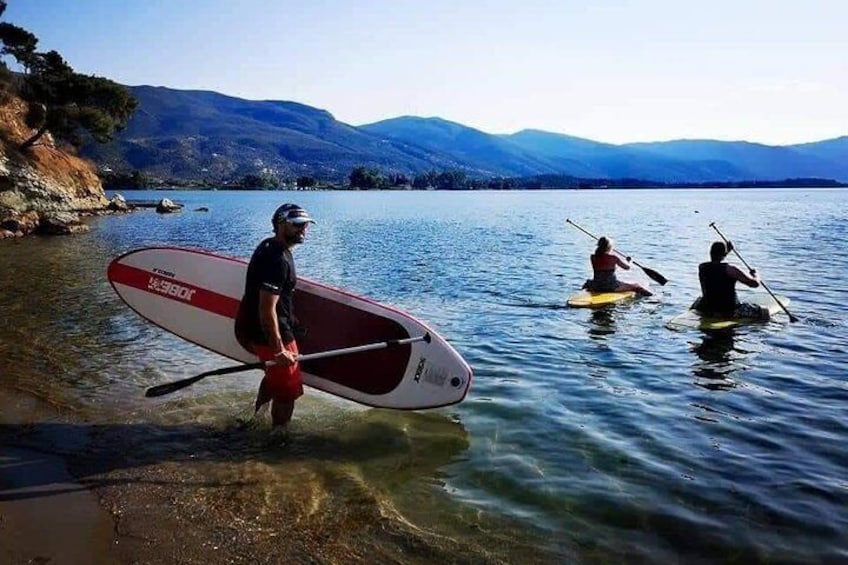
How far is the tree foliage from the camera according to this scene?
5469 cm

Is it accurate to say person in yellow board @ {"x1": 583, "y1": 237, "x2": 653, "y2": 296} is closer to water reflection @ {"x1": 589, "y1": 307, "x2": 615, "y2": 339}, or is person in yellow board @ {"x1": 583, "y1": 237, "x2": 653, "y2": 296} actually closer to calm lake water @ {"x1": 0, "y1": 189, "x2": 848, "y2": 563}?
calm lake water @ {"x1": 0, "y1": 189, "x2": 848, "y2": 563}

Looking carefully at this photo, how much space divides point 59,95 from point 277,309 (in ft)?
200

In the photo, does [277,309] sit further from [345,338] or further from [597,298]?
[597,298]

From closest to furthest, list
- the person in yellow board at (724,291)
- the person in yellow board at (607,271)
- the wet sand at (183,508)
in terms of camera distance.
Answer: the wet sand at (183,508)
the person in yellow board at (724,291)
the person in yellow board at (607,271)

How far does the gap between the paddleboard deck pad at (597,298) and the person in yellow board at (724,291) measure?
2.78m

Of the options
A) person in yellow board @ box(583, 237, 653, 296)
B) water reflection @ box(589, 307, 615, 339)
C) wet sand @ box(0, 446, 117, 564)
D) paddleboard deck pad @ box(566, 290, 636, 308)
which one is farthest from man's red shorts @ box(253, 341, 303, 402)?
person in yellow board @ box(583, 237, 653, 296)

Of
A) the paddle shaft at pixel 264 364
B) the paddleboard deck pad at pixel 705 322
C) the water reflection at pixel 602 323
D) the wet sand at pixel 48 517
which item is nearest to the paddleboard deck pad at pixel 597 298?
the water reflection at pixel 602 323

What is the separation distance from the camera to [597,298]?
18.4 m

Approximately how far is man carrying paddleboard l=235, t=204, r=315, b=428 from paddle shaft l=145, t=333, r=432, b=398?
0.55 ft

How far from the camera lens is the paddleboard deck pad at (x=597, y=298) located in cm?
1794

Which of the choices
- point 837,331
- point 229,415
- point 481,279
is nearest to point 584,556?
point 229,415

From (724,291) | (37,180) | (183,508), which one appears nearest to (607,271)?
(724,291)

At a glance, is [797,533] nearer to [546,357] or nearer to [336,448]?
[336,448]

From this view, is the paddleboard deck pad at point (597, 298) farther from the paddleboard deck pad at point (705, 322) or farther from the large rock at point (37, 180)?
the large rock at point (37, 180)
